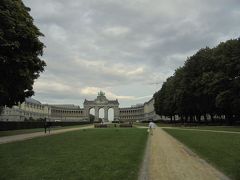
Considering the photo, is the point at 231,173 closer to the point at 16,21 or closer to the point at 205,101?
the point at 16,21

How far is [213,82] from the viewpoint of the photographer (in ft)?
213

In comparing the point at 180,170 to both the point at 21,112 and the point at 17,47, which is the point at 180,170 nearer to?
Result: the point at 17,47

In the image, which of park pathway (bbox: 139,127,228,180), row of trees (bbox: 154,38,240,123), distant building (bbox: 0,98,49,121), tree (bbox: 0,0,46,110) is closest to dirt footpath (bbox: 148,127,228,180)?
park pathway (bbox: 139,127,228,180)

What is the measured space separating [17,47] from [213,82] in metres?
42.2

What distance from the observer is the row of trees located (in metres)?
60.8

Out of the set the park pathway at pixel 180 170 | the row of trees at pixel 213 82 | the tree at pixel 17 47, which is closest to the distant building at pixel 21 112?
the row of trees at pixel 213 82

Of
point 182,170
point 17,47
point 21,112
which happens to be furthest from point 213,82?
point 21,112

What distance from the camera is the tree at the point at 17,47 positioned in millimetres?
29578

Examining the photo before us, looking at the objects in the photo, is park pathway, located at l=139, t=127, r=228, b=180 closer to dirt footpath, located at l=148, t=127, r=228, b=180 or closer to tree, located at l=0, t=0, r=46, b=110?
dirt footpath, located at l=148, t=127, r=228, b=180

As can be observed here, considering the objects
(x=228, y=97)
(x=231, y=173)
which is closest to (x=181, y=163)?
(x=231, y=173)

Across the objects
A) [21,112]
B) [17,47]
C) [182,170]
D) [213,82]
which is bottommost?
[182,170]

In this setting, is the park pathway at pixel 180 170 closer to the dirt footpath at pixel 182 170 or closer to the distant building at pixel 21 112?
the dirt footpath at pixel 182 170

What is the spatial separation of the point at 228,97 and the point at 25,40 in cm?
3782

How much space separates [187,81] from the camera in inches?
3100
